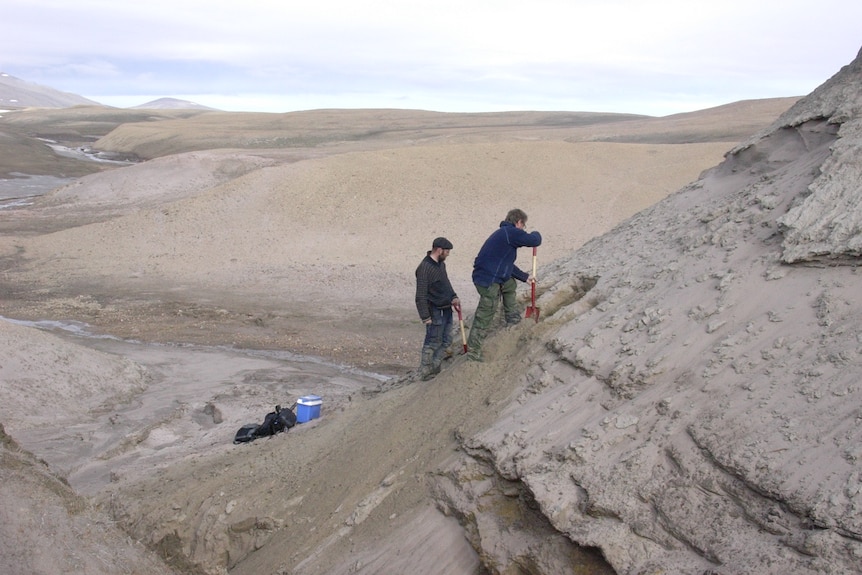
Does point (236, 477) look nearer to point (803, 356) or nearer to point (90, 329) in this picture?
point (803, 356)

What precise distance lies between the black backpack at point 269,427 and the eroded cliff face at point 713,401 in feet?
10.4

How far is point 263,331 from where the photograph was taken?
15.6 metres

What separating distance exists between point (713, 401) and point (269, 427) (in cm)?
495

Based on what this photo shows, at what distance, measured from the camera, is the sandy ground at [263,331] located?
20.9 feet

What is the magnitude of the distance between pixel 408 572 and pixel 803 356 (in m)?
2.70

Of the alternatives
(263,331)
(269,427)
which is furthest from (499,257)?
(263,331)

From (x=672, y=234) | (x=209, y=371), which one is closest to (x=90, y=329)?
(x=209, y=371)

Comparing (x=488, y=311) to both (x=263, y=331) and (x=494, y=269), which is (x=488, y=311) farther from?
(x=263, y=331)

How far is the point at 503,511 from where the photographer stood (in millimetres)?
5148

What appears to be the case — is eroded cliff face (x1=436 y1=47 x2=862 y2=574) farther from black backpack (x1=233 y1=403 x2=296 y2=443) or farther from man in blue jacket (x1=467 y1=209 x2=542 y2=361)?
black backpack (x1=233 y1=403 x2=296 y2=443)

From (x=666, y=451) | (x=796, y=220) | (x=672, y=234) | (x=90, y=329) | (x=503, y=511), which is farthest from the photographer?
(x=90, y=329)

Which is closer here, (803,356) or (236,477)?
(803,356)

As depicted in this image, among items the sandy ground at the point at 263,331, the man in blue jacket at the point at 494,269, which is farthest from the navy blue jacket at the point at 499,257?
the sandy ground at the point at 263,331

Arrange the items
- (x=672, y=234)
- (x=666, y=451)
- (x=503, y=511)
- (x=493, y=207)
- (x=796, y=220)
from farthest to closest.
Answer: (x=493, y=207), (x=672, y=234), (x=796, y=220), (x=503, y=511), (x=666, y=451)
